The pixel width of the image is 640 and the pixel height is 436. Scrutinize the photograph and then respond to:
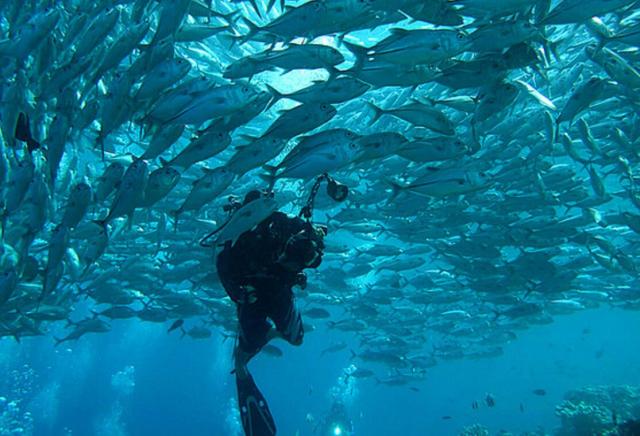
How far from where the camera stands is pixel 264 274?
16.5 ft

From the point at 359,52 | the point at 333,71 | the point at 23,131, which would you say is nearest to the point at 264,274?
the point at 333,71

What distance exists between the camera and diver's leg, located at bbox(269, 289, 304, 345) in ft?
18.3

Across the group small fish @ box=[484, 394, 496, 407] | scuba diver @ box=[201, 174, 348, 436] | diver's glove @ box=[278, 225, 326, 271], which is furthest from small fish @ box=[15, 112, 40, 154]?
small fish @ box=[484, 394, 496, 407]

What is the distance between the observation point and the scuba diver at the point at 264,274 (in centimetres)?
465

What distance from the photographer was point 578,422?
59.2 feet

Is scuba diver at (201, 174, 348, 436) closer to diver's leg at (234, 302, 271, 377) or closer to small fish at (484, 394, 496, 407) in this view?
diver's leg at (234, 302, 271, 377)

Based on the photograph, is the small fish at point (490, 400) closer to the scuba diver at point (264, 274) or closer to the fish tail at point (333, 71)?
the scuba diver at point (264, 274)

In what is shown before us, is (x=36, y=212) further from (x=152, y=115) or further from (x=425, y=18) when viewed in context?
(x=425, y=18)

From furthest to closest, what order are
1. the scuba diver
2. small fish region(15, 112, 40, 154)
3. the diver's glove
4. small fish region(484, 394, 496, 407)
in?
small fish region(484, 394, 496, 407) → the scuba diver → the diver's glove → small fish region(15, 112, 40, 154)

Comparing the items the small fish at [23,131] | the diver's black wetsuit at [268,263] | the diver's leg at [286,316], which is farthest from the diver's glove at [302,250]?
the small fish at [23,131]

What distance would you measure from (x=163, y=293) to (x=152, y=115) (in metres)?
9.67

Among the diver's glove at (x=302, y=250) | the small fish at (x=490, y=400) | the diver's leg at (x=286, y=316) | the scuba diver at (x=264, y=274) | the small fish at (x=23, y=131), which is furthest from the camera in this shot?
the small fish at (x=490, y=400)

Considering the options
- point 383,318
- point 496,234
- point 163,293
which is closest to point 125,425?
point 383,318

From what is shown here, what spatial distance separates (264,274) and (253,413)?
207 cm
